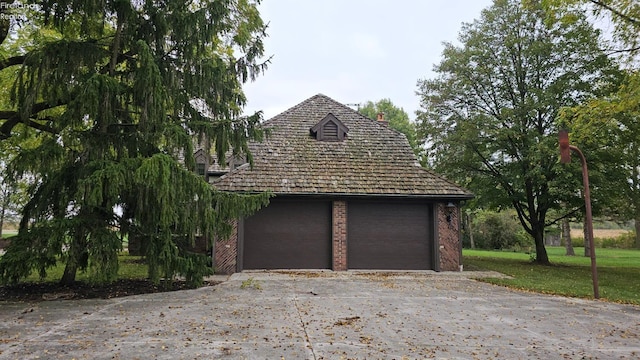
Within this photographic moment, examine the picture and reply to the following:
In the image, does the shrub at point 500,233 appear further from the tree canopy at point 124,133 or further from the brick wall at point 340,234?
the tree canopy at point 124,133

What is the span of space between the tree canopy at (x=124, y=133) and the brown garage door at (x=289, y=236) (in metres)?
3.83

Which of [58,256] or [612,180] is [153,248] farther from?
[612,180]

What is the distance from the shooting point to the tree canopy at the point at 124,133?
22.7 feet

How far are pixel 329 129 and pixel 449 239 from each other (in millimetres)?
5984

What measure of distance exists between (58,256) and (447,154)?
14.6m

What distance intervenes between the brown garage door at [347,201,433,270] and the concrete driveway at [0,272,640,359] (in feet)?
13.6

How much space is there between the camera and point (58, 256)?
283 inches

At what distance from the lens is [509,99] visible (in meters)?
16.6

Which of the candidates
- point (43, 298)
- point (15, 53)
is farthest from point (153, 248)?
point (15, 53)

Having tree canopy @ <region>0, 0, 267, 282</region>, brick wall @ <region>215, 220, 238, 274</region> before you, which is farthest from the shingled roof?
tree canopy @ <region>0, 0, 267, 282</region>

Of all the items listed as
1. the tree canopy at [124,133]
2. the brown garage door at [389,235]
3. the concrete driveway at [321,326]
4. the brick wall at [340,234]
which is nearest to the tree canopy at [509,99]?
the brown garage door at [389,235]

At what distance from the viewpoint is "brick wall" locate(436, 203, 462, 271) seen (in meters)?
12.9

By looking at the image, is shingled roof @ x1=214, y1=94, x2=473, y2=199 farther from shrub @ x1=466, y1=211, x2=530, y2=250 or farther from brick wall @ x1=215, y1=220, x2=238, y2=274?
shrub @ x1=466, y1=211, x2=530, y2=250

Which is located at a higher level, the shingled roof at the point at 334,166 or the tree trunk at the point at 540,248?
the shingled roof at the point at 334,166
